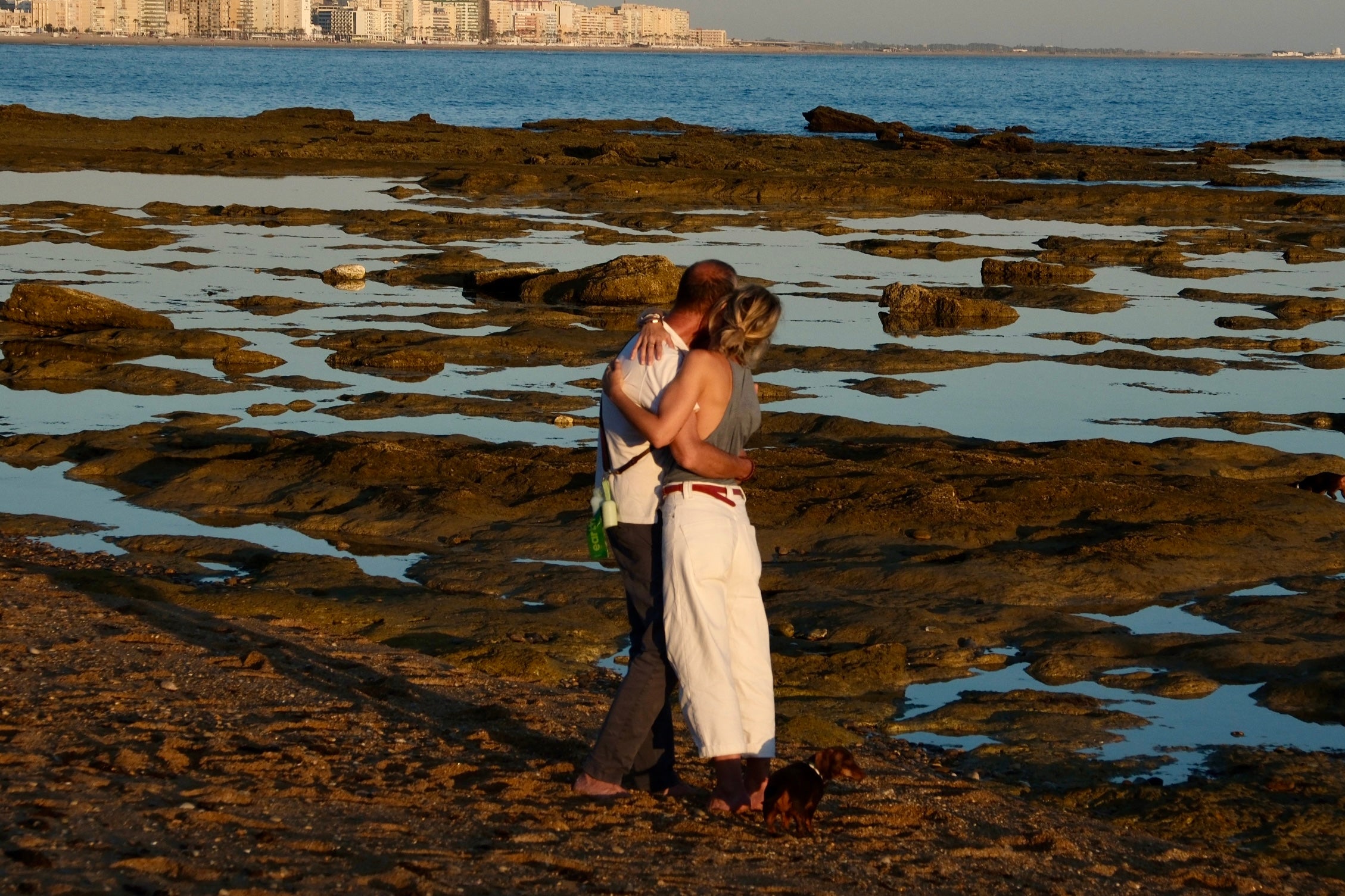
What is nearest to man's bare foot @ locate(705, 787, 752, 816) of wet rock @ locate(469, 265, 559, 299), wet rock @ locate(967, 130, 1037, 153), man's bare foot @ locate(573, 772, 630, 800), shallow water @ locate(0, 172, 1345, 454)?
man's bare foot @ locate(573, 772, 630, 800)

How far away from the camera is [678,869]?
538 centimetres

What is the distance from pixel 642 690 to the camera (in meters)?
5.88

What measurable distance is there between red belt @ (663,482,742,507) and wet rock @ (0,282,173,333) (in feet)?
49.4

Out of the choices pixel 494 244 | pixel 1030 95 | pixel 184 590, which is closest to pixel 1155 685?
pixel 184 590

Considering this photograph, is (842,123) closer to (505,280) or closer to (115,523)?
(505,280)

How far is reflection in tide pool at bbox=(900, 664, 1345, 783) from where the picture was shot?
768cm

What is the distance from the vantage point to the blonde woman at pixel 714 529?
5496 mm

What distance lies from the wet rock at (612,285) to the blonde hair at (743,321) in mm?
17188

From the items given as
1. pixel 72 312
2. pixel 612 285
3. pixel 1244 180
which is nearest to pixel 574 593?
pixel 72 312

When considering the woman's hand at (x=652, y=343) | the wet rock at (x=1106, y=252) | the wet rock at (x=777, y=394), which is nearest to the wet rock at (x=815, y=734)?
the woman's hand at (x=652, y=343)

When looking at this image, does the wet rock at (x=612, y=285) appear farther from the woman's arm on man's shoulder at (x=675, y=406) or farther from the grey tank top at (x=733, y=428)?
the woman's arm on man's shoulder at (x=675, y=406)

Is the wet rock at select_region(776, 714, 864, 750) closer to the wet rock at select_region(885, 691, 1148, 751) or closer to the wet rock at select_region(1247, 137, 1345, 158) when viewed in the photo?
the wet rock at select_region(885, 691, 1148, 751)

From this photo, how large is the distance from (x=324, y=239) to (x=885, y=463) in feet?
66.5

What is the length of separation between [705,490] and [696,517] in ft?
0.32
